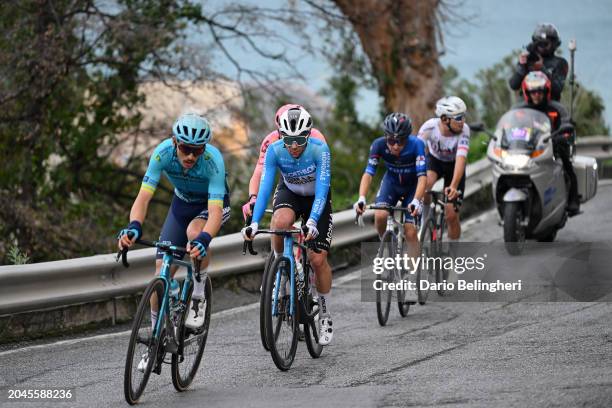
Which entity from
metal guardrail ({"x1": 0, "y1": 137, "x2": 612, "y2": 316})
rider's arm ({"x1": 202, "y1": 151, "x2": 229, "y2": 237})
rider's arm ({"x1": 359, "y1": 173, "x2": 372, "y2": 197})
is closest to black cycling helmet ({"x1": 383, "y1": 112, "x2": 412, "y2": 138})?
rider's arm ({"x1": 359, "y1": 173, "x2": 372, "y2": 197})

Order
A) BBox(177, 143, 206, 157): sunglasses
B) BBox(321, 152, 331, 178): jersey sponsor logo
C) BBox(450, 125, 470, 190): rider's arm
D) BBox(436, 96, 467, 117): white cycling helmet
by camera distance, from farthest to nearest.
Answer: BBox(436, 96, 467, 117): white cycling helmet → BBox(450, 125, 470, 190): rider's arm → BBox(321, 152, 331, 178): jersey sponsor logo → BBox(177, 143, 206, 157): sunglasses

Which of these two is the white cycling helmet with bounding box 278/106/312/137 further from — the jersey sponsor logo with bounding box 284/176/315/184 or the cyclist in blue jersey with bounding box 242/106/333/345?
the jersey sponsor logo with bounding box 284/176/315/184

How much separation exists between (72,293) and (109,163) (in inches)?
378

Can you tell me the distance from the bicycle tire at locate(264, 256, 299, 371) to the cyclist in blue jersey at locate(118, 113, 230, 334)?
1.60 feet

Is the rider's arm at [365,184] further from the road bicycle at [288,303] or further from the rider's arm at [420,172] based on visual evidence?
the road bicycle at [288,303]

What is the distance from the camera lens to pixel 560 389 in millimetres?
7320

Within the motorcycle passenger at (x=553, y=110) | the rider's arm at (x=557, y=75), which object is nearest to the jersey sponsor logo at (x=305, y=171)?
the motorcycle passenger at (x=553, y=110)

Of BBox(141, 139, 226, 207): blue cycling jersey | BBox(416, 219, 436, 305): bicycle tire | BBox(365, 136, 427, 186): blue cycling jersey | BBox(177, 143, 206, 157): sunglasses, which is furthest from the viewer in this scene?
BBox(416, 219, 436, 305): bicycle tire

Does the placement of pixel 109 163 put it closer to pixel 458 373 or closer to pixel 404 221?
pixel 404 221

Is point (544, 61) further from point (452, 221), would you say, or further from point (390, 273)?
point (390, 273)

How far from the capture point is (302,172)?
9.57m

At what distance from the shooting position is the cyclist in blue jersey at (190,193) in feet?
26.3

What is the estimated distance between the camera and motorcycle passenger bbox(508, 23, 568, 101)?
15.4m

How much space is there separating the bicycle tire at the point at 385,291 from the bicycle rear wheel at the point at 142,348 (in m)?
3.38
